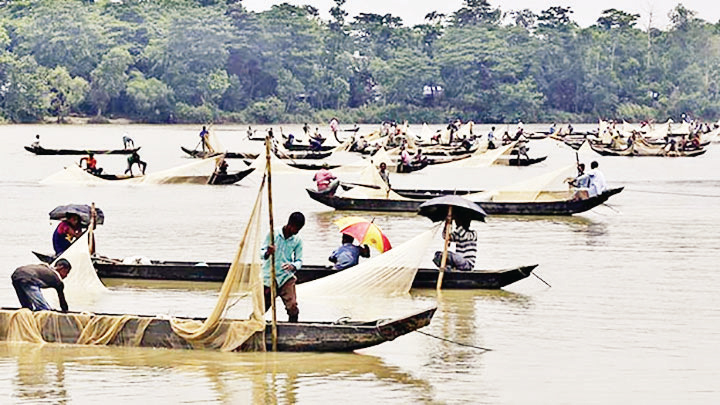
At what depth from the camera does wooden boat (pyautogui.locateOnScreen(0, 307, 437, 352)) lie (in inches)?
392

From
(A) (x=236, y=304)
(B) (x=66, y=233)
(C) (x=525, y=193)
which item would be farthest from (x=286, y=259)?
(C) (x=525, y=193)

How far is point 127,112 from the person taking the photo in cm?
7844

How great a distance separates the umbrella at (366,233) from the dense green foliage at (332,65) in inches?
2469

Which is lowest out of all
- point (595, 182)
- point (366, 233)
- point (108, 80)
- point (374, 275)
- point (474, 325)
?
point (474, 325)

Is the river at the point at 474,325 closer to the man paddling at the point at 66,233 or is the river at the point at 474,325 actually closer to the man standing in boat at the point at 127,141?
the man paddling at the point at 66,233

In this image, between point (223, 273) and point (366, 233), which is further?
point (223, 273)

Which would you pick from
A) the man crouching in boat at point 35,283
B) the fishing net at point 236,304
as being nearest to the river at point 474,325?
the fishing net at point 236,304

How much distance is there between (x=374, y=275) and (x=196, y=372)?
2.73 metres

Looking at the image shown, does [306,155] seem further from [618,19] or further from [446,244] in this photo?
[618,19]

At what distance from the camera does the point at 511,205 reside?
→ 21.8 m

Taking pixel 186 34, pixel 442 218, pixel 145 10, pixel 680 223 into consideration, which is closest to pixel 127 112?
pixel 186 34

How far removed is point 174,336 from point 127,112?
69.6 meters

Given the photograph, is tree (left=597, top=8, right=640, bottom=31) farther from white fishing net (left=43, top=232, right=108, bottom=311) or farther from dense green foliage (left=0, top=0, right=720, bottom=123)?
white fishing net (left=43, top=232, right=108, bottom=311)

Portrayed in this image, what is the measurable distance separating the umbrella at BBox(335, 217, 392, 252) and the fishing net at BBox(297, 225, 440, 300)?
11.9 inches
